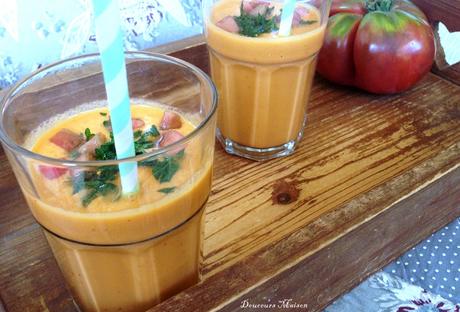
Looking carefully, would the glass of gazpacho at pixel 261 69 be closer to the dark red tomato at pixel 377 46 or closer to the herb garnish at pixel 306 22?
the herb garnish at pixel 306 22

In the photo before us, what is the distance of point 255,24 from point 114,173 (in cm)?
41

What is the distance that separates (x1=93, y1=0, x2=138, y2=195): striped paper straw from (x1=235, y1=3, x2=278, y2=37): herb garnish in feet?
1.20

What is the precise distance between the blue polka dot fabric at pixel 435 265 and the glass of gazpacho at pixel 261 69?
0.91 feet

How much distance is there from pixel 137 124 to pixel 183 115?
6 centimetres

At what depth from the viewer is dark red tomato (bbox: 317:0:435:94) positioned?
2.96 ft

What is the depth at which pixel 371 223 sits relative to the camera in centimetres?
64

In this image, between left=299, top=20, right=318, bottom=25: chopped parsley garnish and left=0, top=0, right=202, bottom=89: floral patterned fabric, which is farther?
left=0, top=0, right=202, bottom=89: floral patterned fabric

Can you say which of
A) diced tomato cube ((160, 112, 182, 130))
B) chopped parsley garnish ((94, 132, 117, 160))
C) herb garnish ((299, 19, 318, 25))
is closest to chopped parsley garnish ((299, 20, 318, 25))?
herb garnish ((299, 19, 318, 25))

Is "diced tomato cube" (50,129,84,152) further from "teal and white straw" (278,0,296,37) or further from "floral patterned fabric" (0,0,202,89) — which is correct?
"floral patterned fabric" (0,0,202,89)

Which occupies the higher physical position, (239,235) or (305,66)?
(305,66)

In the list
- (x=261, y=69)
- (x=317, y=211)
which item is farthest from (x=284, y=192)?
(x=261, y=69)

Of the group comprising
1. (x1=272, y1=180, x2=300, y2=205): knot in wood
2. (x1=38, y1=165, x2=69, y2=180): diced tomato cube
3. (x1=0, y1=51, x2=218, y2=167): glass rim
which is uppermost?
(x1=0, y1=51, x2=218, y2=167): glass rim

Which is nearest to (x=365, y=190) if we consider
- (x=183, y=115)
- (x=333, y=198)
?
(x=333, y=198)

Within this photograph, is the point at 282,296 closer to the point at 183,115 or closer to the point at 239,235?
the point at 239,235
